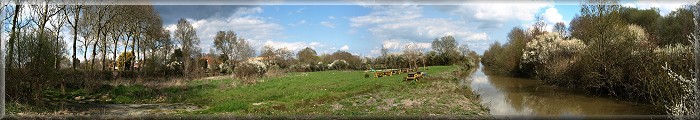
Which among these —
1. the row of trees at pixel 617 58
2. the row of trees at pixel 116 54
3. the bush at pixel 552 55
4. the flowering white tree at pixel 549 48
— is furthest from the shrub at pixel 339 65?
the row of trees at pixel 617 58

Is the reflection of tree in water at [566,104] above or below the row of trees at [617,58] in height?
below

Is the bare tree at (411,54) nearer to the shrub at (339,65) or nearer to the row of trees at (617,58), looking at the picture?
the shrub at (339,65)

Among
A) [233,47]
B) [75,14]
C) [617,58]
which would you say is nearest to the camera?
[617,58]

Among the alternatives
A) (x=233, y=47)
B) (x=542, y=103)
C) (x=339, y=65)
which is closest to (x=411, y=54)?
(x=339, y=65)

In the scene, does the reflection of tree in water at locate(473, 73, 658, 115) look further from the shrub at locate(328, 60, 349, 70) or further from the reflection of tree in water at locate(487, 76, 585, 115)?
the shrub at locate(328, 60, 349, 70)

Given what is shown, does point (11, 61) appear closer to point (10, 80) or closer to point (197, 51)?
point (10, 80)

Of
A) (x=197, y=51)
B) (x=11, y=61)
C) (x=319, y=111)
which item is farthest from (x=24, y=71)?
(x=197, y=51)

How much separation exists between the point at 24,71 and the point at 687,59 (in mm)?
14049

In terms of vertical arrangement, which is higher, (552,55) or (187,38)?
(187,38)

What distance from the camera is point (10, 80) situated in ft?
29.2

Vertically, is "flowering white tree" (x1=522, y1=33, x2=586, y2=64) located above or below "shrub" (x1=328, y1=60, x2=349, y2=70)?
above

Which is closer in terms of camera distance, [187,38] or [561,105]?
[561,105]

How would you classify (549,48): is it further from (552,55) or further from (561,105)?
(561,105)

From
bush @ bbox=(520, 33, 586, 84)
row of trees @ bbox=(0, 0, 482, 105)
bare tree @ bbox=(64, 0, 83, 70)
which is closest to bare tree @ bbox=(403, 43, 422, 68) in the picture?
row of trees @ bbox=(0, 0, 482, 105)
